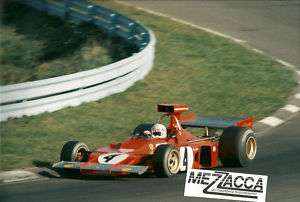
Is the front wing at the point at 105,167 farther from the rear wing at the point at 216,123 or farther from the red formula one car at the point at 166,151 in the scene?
the rear wing at the point at 216,123

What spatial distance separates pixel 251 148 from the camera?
12414 mm

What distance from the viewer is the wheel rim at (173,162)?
1117 centimetres

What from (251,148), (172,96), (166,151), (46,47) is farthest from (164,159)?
(46,47)

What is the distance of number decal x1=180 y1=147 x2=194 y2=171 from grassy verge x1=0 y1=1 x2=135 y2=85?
349 inches

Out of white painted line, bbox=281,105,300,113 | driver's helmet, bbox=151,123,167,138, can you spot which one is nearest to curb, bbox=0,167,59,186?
driver's helmet, bbox=151,123,167,138

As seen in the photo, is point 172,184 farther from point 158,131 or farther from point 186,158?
point 158,131

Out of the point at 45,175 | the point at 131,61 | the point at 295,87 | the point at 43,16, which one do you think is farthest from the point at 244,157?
the point at 43,16

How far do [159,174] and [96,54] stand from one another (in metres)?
10.5

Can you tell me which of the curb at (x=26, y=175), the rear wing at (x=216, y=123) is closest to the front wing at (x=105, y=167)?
the curb at (x=26, y=175)

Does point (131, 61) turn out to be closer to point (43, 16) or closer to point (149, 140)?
point (149, 140)

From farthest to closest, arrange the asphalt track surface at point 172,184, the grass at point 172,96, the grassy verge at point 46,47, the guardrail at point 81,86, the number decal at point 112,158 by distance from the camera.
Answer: the grassy verge at point 46,47 → the guardrail at point 81,86 → the grass at point 172,96 → the number decal at point 112,158 → the asphalt track surface at point 172,184

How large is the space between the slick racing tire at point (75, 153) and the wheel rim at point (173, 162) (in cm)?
124

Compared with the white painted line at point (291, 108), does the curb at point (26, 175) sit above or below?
below

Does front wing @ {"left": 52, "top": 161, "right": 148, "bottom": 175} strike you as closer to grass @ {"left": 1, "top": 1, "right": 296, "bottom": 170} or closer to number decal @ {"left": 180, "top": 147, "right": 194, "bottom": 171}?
number decal @ {"left": 180, "top": 147, "right": 194, "bottom": 171}
